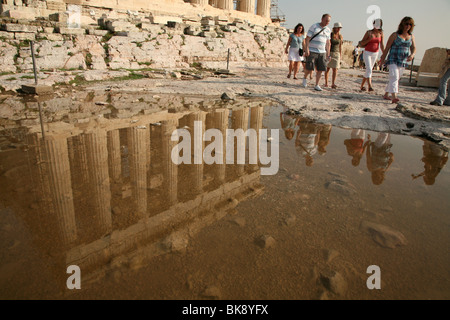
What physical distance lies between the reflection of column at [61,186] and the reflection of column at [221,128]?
4.58 ft

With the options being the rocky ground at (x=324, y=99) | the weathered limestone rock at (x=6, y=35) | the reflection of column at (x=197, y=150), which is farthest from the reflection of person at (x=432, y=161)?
the weathered limestone rock at (x=6, y=35)

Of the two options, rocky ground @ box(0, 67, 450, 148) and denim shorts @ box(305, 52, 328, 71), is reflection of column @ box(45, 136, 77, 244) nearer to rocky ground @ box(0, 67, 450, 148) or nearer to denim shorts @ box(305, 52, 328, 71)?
rocky ground @ box(0, 67, 450, 148)

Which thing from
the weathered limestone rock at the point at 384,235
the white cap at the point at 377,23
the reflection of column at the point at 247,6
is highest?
the reflection of column at the point at 247,6

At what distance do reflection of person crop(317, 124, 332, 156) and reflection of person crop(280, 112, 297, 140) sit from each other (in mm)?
448

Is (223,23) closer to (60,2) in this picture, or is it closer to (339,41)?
(60,2)

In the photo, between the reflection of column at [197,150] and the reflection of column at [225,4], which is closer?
the reflection of column at [197,150]

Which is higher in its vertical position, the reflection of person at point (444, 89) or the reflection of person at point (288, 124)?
the reflection of person at point (444, 89)

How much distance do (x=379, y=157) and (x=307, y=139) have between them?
101 cm

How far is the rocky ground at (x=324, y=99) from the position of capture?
486 cm

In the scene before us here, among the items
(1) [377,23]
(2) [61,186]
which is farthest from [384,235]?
(1) [377,23]

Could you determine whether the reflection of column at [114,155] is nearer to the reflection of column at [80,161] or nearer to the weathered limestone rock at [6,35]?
the reflection of column at [80,161]

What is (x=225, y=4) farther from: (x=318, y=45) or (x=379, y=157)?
(x=379, y=157)
